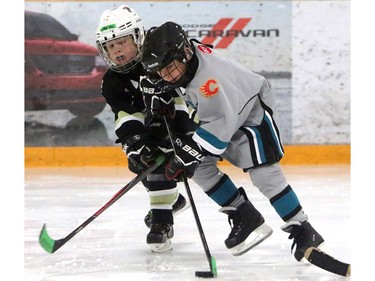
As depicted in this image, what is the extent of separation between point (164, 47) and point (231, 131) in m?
0.29

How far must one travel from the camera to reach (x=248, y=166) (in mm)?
2371

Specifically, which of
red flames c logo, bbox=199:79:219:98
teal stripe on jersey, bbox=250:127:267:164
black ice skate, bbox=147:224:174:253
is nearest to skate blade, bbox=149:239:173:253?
black ice skate, bbox=147:224:174:253

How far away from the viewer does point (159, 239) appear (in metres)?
2.64

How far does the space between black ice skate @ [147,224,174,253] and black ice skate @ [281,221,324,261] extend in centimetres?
49

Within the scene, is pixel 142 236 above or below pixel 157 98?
below

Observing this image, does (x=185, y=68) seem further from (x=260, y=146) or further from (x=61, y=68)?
(x=61, y=68)

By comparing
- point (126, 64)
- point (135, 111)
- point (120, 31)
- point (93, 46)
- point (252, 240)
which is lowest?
point (93, 46)

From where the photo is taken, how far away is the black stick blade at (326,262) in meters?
2.17

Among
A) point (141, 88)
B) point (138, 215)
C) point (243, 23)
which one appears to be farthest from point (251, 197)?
point (243, 23)

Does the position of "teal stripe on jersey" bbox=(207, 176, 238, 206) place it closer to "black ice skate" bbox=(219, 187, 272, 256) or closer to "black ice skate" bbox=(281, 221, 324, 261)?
"black ice skate" bbox=(219, 187, 272, 256)

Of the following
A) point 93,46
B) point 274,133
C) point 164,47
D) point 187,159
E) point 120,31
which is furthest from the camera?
point 93,46

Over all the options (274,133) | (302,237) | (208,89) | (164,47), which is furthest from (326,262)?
(164,47)

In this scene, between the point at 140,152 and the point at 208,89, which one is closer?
the point at 208,89
